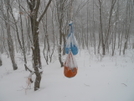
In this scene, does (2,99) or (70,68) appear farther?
(2,99)

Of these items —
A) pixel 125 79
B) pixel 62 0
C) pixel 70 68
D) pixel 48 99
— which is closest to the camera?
pixel 70 68

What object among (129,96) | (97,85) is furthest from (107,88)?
(129,96)

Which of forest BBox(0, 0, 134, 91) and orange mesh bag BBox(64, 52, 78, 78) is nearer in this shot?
orange mesh bag BBox(64, 52, 78, 78)

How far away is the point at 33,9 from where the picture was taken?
2.77 metres

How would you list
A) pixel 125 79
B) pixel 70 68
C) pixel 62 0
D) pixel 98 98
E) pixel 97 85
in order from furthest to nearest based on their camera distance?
pixel 62 0, pixel 125 79, pixel 97 85, pixel 98 98, pixel 70 68

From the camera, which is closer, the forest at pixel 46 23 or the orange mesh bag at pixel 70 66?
the orange mesh bag at pixel 70 66

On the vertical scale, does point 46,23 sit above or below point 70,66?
above

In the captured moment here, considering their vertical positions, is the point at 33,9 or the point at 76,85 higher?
the point at 33,9

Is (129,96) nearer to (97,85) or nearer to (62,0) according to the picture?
(97,85)

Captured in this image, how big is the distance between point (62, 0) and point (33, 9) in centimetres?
368

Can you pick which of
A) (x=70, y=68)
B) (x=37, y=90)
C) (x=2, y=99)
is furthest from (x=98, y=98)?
(x=2, y=99)

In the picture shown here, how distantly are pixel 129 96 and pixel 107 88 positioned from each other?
669mm

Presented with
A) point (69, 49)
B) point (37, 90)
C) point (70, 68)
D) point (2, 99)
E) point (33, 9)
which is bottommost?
point (2, 99)

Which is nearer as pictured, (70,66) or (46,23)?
(70,66)
